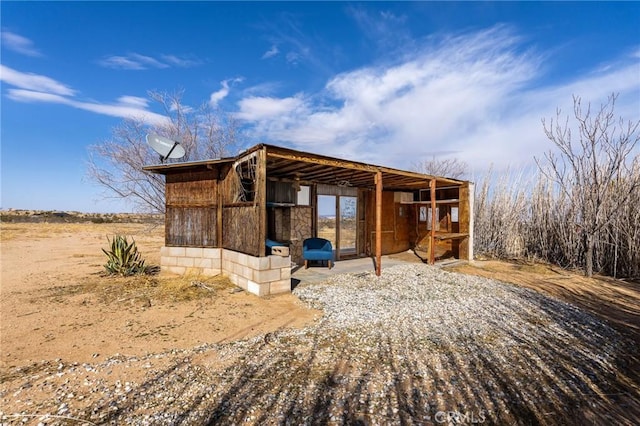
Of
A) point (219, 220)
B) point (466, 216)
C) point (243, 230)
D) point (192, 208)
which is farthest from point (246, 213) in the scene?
point (466, 216)

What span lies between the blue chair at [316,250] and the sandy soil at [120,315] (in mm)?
1880

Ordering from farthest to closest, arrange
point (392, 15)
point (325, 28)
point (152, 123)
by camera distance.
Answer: point (152, 123), point (325, 28), point (392, 15)

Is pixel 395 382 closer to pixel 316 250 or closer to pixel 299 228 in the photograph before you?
pixel 316 250

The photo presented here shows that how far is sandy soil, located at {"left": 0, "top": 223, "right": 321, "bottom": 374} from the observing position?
10.6 ft

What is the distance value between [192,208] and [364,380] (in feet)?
18.4

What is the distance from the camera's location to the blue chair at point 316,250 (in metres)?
6.92

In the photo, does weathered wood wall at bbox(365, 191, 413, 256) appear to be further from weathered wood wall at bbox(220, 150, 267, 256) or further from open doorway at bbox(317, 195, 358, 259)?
weathered wood wall at bbox(220, 150, 267, 256)

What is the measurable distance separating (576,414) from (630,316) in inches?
150

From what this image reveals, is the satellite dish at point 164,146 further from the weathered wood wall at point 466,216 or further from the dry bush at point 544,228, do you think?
the dry bush at point 544,228

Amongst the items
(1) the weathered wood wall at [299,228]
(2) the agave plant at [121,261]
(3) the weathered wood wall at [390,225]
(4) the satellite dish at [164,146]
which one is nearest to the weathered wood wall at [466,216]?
(3) the weathered wood wall at [390,225]

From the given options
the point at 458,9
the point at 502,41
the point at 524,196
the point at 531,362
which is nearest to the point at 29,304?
the point at 531,362

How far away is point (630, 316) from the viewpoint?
4625 millimetres

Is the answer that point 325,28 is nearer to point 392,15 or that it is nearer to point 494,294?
point 392,15

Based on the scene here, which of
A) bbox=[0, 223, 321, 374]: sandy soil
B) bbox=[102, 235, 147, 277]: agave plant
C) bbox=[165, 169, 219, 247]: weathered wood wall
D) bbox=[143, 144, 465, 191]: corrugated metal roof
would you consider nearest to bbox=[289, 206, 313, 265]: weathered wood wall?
bbox=[143, 144, 465, 191]: corrugated metal roof
